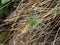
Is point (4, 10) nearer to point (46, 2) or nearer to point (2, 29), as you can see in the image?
point (2, 29)

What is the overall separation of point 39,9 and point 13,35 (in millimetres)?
345

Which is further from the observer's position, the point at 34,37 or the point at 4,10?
the point at 4,10

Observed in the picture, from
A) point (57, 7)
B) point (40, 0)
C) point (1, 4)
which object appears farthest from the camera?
point (1, 4)

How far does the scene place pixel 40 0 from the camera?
76.5 inches

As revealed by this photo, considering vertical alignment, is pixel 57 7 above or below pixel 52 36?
above

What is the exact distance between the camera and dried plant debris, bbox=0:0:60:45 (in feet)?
5.95

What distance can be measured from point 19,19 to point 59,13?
1.27ft

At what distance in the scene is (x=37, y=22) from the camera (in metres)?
1.74


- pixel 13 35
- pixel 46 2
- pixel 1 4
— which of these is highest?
pixel 1 4

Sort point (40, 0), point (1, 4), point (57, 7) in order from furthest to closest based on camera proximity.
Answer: point (1, 4) → point (40, 0) → point (57, 7)

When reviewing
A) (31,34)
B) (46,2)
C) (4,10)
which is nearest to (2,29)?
(4,10)

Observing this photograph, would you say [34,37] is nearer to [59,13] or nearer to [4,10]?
[59,13]

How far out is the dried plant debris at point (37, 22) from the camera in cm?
181

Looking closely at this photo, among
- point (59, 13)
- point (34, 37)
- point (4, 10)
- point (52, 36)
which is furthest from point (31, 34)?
point (4, 10)
